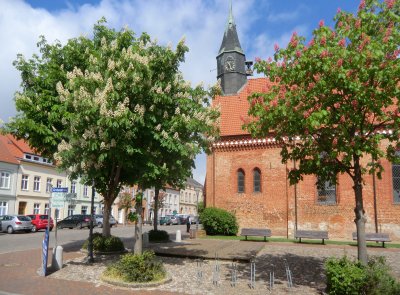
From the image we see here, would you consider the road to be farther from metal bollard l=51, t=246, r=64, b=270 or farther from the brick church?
the brick church

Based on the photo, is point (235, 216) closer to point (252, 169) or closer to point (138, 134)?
point (252, 169)

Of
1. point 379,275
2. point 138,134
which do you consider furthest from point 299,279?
point 138,134

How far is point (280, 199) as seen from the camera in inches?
949

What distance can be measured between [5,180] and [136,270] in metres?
30.7

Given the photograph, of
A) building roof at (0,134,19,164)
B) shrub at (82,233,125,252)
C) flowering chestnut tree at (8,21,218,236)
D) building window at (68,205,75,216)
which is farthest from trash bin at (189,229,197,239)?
building window at (68,205,75,216)

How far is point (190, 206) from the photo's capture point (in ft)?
285

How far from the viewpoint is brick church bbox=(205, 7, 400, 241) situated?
71.6ft

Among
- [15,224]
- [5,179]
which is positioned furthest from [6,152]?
[15,224]

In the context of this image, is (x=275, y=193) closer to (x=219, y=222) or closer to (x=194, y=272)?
(x=219, y=222)

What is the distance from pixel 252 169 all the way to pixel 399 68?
708 inches

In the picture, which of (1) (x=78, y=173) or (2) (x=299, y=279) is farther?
(1) (x=78, y=173)

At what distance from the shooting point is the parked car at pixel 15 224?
28709 millimetres

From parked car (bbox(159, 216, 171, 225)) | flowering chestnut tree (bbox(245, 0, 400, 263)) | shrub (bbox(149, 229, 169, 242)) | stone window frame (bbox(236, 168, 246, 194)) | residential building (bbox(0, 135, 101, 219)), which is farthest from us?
parked car (bbox(159, 216, 171, 225))

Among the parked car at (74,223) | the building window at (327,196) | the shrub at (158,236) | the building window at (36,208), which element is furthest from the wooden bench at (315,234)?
the building window at (36,208)
